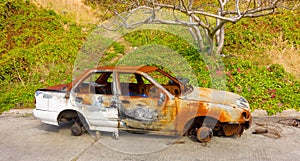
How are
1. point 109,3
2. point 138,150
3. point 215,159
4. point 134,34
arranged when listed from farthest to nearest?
point 109,3, point 134,34, point 138,150, point 215,159

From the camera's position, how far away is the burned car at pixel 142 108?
19.7 ft

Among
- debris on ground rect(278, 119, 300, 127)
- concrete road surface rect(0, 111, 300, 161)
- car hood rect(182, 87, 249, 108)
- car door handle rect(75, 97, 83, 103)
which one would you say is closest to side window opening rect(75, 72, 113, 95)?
car door handle rect(75, 97, 83, 103)

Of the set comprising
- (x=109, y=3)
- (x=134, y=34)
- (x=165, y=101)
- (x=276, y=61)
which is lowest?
(x=165, y=101)

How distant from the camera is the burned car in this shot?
6004 millimetres

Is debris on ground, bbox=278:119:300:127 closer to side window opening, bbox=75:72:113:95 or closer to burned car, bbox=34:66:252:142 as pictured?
burned car, bbox=34:66:252:142

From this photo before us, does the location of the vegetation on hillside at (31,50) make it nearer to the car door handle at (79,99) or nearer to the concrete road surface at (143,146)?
the concrete road surface at (143,146)

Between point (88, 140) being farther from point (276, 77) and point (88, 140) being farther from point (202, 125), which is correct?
point (276, 77)

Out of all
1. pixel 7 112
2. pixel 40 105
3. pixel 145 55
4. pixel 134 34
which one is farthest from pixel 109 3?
pixel 40 105

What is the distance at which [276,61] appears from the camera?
10.0 metres

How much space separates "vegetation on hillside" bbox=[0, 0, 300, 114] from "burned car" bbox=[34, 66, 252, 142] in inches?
89.2

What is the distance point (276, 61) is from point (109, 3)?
7.36 metres

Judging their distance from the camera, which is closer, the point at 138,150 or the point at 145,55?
the point at 138,150

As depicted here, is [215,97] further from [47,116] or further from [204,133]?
[47,116]

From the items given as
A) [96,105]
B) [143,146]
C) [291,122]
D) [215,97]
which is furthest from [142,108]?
[291,122]
